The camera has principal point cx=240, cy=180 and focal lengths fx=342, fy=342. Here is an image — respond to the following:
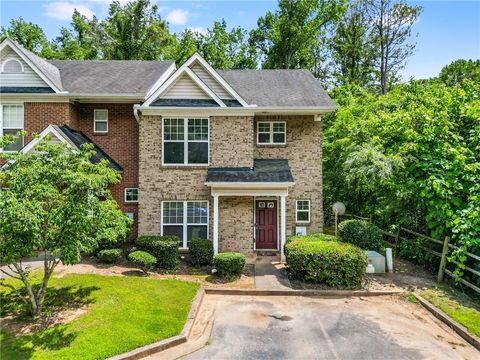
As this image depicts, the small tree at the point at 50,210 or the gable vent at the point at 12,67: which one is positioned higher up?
the gable vent at the point at 12,67

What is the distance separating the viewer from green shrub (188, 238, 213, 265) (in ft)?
44.2

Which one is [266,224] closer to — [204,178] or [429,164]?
[204,178]

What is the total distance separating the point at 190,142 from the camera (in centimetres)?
1505

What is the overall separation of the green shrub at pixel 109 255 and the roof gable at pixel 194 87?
613 centimetres

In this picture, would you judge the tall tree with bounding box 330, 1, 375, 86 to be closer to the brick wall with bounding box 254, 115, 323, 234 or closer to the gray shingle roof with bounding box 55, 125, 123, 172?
the brick wall with bounding box 254, 115, 323, 234

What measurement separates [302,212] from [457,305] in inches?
286

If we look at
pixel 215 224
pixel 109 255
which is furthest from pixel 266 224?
pixel 109 255

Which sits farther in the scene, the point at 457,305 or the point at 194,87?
the point at 194,87

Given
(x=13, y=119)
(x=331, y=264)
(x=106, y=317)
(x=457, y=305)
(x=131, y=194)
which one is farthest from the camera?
(x=131, y=194)

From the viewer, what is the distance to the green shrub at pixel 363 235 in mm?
13875

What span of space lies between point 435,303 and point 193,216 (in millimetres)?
9494

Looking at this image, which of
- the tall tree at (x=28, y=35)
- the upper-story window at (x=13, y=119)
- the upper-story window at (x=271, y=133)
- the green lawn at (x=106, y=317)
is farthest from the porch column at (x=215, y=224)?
the tall tree at (x=28, y=35)

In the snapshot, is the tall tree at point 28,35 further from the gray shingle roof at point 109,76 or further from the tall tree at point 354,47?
the tall tree at point 354,47

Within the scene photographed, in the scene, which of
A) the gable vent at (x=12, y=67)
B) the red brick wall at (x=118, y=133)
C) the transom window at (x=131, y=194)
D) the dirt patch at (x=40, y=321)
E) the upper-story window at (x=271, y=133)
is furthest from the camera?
the upper-story window at (x=271, y=133)
